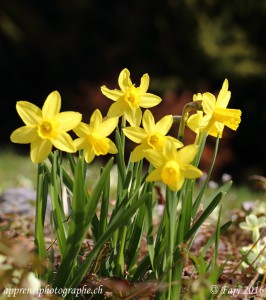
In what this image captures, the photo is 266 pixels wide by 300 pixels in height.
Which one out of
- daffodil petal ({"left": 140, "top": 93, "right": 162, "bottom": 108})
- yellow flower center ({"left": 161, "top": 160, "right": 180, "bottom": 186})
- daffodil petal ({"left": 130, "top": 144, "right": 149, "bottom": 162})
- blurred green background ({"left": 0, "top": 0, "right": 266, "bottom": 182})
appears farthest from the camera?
blurred green background ({"left": 0, "top": 0, "right": 266, "bottom": 182})

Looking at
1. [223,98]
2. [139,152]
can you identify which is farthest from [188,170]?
[223,98]

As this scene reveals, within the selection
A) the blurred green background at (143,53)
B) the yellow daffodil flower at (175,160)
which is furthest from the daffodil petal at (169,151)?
the blurred green background at (143,53)

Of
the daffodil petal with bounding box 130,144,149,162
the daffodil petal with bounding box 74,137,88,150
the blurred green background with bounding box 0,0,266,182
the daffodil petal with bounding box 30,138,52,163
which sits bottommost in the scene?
the daffodil petal with bounding box 30,138,52,163

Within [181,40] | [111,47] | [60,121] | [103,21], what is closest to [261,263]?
[60,121]

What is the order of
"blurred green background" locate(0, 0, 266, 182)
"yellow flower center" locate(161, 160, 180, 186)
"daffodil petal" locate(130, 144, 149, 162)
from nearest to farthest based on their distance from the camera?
"yellow flower center" locate(161, 160, 180, 186)
"daffodil petal" locate(130, 144, 149, 162)
"blurred green background" locate(0, 0, 266, 182)

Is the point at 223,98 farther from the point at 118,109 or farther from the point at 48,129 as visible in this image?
the point at 48,129

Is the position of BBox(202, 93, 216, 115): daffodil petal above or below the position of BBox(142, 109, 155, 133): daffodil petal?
above

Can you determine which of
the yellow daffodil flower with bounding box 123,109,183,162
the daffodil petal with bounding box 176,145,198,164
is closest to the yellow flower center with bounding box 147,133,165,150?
the yellow daffodil flower with bounding box 123,109,183,162

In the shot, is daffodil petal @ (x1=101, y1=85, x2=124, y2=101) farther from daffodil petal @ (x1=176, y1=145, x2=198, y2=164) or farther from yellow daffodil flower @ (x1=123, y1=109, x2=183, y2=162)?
daffodil petal @ (x1=176, y1=145, x2=198, y2=164)
